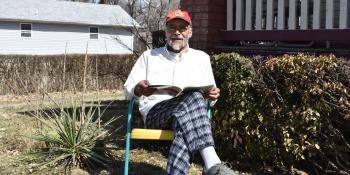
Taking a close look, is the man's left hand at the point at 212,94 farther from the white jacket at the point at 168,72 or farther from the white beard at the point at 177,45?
the white beard at the point at 177,45

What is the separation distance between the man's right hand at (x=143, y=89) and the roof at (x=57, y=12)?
79.9 ft

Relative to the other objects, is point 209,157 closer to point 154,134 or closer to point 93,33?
point 154,134

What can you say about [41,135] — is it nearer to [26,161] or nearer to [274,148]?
[26,161]

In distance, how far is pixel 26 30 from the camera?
30484 mm

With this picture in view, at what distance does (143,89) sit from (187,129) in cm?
51

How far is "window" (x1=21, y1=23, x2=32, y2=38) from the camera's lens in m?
30.3

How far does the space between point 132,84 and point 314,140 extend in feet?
5.49

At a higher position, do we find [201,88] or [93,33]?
[93,33]

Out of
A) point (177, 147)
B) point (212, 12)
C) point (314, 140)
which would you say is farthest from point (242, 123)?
point (212, 12)

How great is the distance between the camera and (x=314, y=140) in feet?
15.3

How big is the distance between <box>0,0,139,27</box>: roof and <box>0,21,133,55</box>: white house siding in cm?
46

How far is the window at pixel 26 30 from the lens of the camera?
99.6 feet

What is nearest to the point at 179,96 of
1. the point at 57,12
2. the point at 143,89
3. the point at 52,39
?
the point at 143,89

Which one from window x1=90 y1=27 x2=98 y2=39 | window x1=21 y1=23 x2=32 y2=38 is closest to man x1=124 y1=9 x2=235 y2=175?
window x1=21 y1=23 x2=32 y2=38
